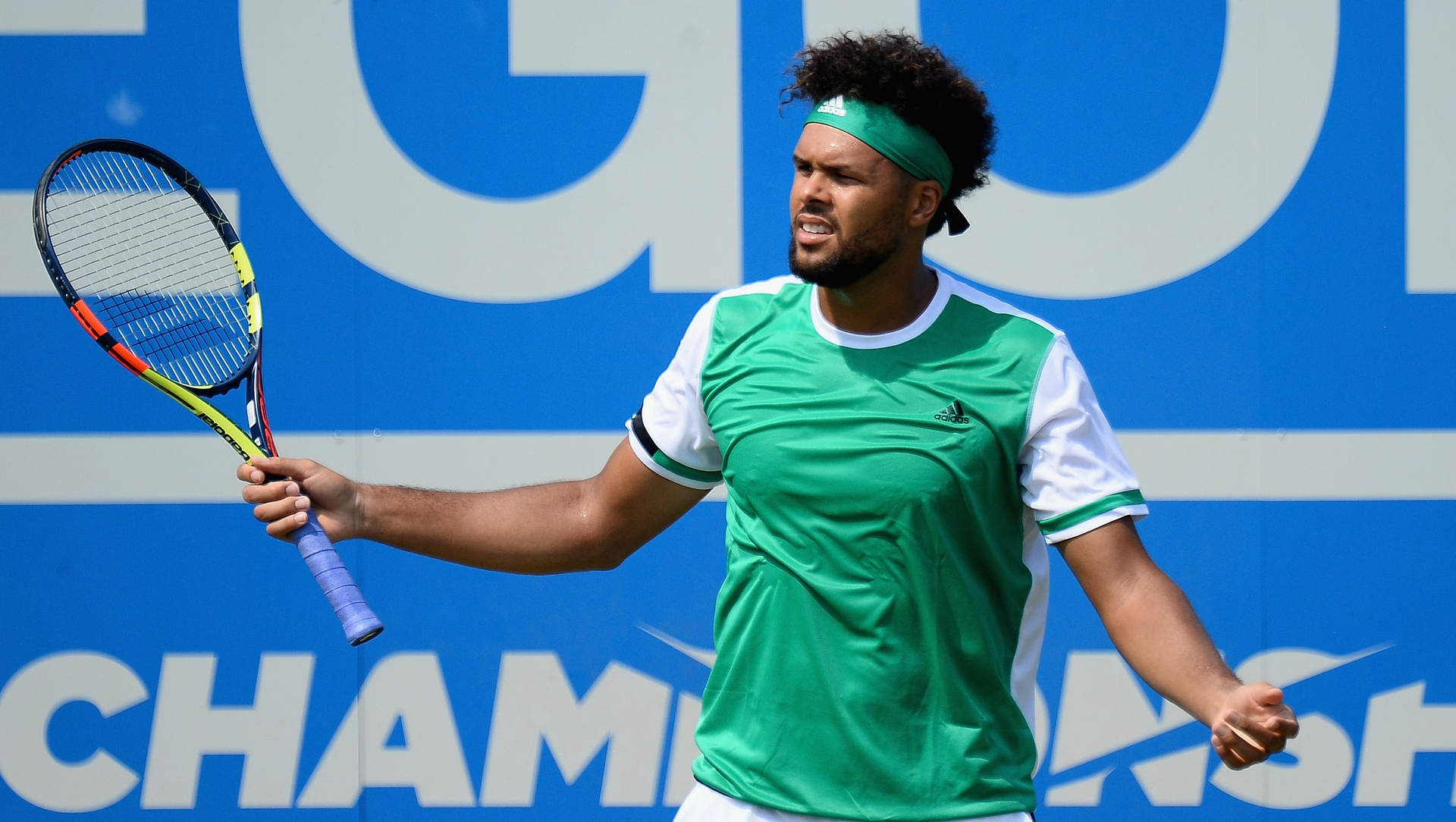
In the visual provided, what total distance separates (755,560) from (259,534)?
1.82 meters

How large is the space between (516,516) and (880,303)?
0.75m

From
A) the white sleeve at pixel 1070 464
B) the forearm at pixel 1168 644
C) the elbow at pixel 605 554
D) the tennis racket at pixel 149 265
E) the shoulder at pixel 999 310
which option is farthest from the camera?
the tennis racket at pixel 149 265

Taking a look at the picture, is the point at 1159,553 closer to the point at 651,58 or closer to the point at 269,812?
the point at 651,58

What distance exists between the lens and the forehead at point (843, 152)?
2270 mm

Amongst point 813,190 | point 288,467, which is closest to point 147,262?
point 288,467

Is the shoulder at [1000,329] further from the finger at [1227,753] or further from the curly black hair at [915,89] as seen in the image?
the finger at [1227,753]

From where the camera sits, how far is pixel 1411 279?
3.48m

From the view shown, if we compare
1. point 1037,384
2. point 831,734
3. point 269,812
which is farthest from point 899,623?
point 269,812

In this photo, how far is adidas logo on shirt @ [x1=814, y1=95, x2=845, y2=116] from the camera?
2303 mm

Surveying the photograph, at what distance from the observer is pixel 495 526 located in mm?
2463

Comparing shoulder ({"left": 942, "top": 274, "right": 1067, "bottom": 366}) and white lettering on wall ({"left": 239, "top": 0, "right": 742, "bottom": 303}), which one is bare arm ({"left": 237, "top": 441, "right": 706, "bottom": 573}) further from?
white lettering on wall ({"left": 239, "top": 0, "right": 742, "bottom": 303})

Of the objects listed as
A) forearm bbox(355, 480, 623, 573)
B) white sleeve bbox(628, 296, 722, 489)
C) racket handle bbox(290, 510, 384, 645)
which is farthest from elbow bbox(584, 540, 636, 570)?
racket handle bbox(290, 510, 384, 645)

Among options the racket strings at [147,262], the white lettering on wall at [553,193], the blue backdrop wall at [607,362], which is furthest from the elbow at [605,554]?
the racket strings at [147,262]

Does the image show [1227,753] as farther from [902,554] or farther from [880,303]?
[880,303]
